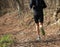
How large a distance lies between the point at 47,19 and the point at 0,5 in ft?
41.1

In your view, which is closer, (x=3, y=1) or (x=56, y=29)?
(x=56, y=29)

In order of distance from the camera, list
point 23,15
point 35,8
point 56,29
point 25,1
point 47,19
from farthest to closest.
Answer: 1. point 25,1
2. point 23,15
3. point 47,19
4. point 56,29
5. point 35,8

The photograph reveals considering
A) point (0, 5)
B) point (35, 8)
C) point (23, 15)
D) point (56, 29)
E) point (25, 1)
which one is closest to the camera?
point (35, 8)

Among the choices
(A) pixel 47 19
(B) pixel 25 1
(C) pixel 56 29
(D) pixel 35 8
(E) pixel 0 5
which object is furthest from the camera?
(E) pixel 0 5

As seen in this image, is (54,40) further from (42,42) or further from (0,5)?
(0,5)

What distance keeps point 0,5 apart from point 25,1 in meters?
4.73

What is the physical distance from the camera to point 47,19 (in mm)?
14773

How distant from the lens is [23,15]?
1839 centimetres

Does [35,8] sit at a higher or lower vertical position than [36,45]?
higher

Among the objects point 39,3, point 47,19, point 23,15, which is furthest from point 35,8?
point 23,15

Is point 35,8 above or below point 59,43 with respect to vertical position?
above

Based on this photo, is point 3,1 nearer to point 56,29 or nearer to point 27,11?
point 27,11

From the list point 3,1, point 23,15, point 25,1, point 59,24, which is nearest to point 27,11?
point 23,15

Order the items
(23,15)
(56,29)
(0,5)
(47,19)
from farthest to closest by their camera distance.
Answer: (0,5), (23,15), (47,19), (56,29)
